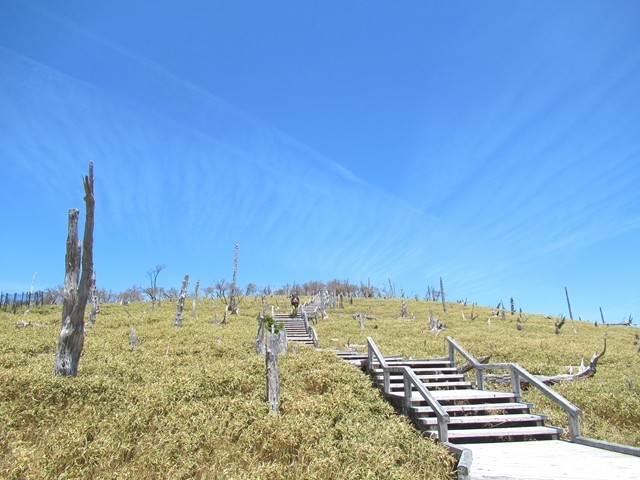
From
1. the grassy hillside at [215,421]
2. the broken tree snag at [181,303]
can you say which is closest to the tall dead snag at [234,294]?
the broken tree snag at [181,303]

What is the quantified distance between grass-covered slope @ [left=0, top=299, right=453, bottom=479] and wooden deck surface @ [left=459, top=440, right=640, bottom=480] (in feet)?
2.65

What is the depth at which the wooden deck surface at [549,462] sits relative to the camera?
5383mm

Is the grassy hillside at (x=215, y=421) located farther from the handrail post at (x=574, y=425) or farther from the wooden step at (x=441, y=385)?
the handrail post at (x=574, y=425)

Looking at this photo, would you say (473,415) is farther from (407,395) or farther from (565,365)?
(565,365)

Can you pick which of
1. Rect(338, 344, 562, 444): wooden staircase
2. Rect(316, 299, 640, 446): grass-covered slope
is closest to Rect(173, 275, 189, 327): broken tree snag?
Rect(316, 299, 640, 446): grass-covered slope

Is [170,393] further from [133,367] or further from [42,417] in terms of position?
[133,367]

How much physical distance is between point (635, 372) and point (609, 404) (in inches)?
318

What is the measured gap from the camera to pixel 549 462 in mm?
5992

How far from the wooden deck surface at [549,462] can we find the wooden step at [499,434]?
29 cm

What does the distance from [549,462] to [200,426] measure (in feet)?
21.0

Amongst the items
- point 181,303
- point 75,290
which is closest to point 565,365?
point 75,290

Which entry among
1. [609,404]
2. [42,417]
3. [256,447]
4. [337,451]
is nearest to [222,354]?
[42,417]

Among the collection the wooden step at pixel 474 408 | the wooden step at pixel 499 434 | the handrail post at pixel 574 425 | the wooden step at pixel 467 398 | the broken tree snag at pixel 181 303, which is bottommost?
the wooden step at pixel 499 434

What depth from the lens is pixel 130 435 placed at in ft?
23.3
